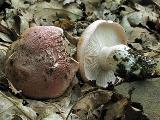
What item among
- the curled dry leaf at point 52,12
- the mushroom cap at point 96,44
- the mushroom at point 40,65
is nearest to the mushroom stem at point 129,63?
the mushroom cap at point 96,44

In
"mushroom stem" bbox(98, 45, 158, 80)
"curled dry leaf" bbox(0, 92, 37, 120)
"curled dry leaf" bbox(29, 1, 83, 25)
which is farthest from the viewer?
"curled dry leaf" bbox(29, 1, 83, 25)

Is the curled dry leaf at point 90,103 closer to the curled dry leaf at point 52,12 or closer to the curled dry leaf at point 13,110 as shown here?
the curled dry leaf at point 13,110

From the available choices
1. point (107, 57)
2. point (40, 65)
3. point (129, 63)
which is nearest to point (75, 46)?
point (107, 57)

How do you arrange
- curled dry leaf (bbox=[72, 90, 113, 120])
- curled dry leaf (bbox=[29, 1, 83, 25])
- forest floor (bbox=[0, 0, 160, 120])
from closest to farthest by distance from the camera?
forest floor (bbox=[0, 0, 160, 120])
curled dry leaf (bbox=[72, 90, 113, 120])
curled dry leaf (bbox=[29, 1, 83, 25])

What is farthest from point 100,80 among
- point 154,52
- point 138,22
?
point 138,22

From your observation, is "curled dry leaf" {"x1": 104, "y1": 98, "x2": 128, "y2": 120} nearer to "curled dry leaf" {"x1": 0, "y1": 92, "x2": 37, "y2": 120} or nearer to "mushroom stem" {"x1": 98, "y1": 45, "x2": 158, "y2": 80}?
"mushroom stem" {"x1": 98, "y1": 45, "x2": 158, "y2": 80}

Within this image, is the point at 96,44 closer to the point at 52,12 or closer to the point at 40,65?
the point at 40,65

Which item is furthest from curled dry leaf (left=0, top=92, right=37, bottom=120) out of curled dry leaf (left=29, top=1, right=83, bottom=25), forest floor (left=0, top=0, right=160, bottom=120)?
curled dry leaf (left=29, top=1, right=83, bottom=25)
